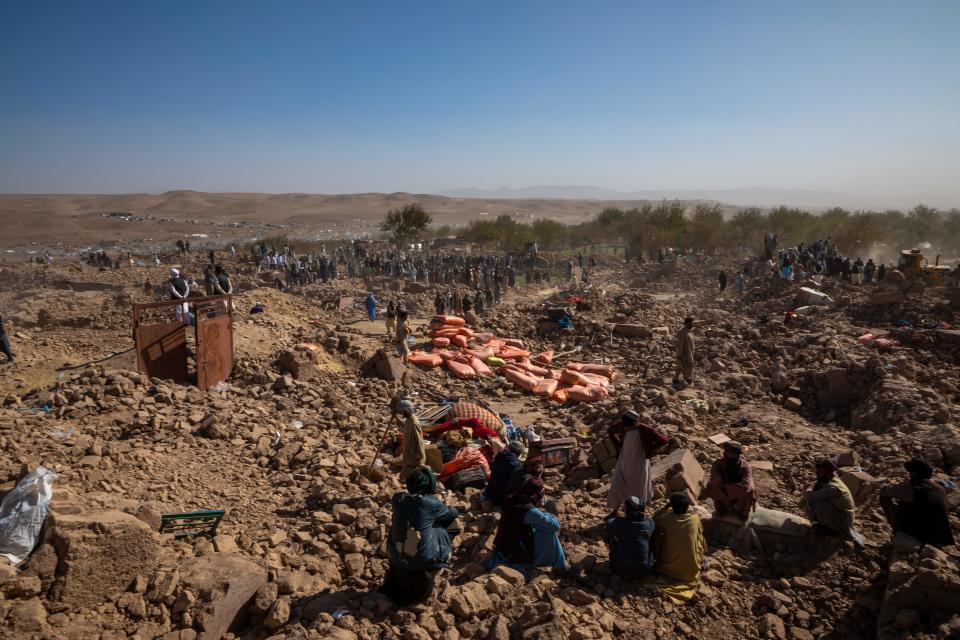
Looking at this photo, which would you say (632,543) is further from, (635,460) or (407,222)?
(407,222)

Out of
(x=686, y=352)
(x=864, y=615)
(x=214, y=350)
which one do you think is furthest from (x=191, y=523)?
(x=686, y=352)

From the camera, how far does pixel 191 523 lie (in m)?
4.16

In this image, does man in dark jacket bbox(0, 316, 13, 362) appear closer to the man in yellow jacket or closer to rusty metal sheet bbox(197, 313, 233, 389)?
rusty metal sheet bbox(197, 313, 233, 389)

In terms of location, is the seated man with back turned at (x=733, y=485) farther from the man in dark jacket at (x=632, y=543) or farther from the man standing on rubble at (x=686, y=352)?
the man standing on rubble at (x=686, y=352)

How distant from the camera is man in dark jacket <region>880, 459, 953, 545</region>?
12.8ft

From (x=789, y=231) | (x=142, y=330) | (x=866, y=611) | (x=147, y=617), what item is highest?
(x=789, y=231)

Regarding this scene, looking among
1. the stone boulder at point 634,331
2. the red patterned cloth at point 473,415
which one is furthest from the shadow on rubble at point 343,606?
the stone boulder at point 634,331

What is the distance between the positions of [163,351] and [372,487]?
14.3 feet

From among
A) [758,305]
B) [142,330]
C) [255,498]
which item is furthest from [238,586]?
[758,305]

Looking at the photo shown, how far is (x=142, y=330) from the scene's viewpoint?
7387 mm

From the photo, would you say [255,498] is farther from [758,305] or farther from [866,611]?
[758,305]

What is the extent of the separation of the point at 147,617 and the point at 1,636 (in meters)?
0.70

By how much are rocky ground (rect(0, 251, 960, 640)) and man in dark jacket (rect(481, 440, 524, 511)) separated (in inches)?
10.3

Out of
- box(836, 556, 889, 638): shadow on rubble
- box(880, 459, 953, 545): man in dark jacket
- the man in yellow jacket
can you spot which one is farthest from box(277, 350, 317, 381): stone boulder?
box(880, 459, 953, 545): man in dark jacket
